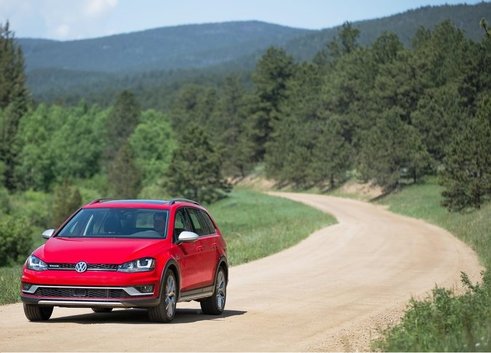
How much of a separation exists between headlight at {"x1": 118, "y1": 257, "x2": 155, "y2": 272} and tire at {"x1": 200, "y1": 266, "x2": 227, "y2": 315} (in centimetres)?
239

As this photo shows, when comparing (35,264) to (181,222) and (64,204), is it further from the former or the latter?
(64,204)

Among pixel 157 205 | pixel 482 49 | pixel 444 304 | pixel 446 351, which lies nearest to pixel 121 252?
pixel 157 205

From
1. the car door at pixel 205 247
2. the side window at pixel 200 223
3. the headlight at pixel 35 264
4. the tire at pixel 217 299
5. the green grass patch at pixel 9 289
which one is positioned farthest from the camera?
the green grass patch at pixel 9 289

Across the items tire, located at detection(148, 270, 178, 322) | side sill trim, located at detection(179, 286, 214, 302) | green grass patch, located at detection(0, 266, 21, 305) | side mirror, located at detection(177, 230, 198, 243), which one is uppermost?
side mirror, located at detection(177, 230, 198, 243)

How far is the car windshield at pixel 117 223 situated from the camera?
47.4 feet

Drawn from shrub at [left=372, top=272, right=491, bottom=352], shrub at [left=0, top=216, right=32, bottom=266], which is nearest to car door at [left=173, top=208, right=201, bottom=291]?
shrub at [left=372, top=272, right=491, bottom=352]

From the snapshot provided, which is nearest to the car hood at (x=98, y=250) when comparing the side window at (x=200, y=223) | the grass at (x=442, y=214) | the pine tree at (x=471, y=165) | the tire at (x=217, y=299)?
the side window at (x=200, y=223)

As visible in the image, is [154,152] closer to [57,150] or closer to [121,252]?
[57,150]

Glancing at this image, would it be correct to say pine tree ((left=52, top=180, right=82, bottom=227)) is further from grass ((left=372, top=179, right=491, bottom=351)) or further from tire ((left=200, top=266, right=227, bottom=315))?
grass ((left=372, top=179, right=491, bottom=351))

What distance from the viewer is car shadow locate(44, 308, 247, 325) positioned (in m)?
14.3

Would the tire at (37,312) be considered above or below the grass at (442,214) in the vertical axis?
above

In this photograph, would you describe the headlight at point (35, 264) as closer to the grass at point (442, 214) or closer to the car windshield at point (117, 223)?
the car windshield at point (117, 223)

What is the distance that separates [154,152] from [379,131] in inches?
2518

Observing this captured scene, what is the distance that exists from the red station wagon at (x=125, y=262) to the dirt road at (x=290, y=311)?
337 mm
